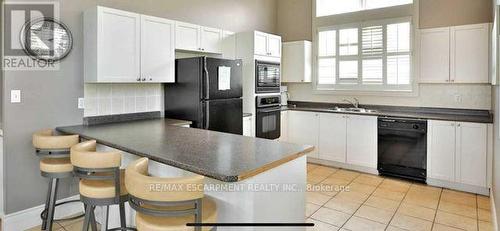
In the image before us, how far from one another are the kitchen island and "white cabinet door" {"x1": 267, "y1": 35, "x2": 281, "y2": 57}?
2.73m

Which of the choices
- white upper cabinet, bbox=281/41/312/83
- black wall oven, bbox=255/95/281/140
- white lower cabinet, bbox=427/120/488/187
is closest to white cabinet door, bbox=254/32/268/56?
black wall oven, bbox=255/95/281/140

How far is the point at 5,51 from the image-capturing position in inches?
111

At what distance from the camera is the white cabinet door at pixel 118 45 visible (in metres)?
3.07

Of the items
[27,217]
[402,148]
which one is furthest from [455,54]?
[27,217]

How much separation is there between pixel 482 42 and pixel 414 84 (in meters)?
0.99

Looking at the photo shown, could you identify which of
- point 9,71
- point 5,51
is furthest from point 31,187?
point 5,51

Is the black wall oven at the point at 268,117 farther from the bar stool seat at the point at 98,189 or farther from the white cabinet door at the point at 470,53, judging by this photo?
the bar stool seat at the point at 98,189

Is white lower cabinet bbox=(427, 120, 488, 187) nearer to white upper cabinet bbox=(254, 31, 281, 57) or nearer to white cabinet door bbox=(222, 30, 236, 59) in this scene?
white upper cabinet bbox=(254, 31, 281, 57)

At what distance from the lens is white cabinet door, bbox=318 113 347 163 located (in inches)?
191

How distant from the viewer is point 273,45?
16.8ft

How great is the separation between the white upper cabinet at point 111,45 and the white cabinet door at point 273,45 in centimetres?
222

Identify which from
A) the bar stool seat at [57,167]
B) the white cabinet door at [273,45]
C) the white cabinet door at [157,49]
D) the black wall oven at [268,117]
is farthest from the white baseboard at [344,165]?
the bar stool seat at [57,167]

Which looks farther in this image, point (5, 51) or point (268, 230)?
point (5, 51)

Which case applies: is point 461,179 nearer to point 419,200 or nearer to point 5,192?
point 419,200
